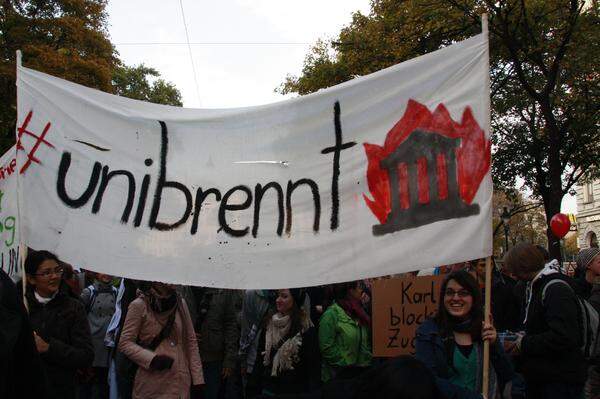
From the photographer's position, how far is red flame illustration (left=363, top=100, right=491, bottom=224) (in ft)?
→ 10.7

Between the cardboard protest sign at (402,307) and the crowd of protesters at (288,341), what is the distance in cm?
18

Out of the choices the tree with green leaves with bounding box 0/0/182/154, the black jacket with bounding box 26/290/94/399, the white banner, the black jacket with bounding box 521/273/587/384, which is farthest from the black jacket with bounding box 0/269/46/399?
the tree with green leaves with bounding box 0/0/182/154

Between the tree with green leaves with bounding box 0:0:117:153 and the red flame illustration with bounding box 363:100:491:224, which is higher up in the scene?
the tree with green leaves with bounding box 0:0:117:153

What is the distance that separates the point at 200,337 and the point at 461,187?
3884 mm

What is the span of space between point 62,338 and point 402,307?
293cm

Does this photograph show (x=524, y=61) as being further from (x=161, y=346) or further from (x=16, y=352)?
(x=16, y=352)

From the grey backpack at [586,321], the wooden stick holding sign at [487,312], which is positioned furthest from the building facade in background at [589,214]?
the wooden stick holding sign at [487,312]

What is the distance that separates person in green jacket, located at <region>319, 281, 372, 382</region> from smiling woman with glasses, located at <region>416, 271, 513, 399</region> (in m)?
1.51

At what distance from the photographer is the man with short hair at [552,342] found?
3.94m

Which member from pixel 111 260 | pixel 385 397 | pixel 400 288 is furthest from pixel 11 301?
pixel 400 288

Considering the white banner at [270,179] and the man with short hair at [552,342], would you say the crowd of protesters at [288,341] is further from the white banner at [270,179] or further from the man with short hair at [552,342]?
the white banner at [270,179]

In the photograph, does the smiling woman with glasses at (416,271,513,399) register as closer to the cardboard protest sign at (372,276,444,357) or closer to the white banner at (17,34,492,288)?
the white banner at (17,34,492,288)

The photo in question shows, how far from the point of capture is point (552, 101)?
54.8 ft

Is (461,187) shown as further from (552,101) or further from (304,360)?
(552,101)
